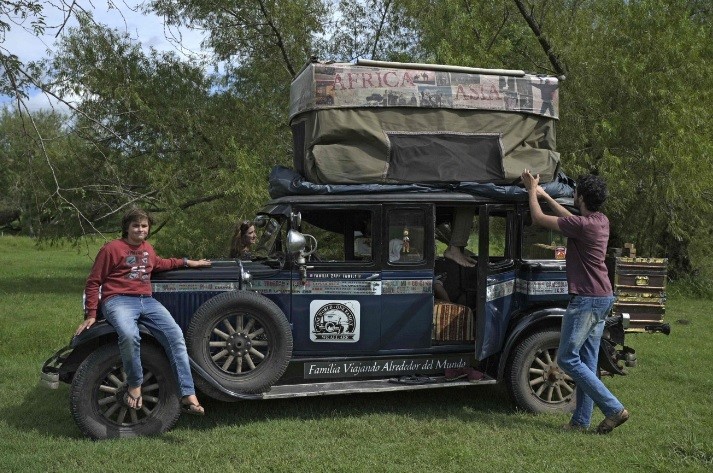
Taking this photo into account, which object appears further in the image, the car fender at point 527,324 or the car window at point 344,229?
the car window at point 344,229

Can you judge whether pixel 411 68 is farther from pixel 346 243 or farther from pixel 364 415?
pixel 364 415

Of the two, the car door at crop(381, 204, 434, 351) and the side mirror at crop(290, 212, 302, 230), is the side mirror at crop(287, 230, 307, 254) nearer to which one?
the side mirror at crop(290, 212, 302, 230)

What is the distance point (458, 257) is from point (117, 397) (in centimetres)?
328

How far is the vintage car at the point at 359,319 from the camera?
6.19m

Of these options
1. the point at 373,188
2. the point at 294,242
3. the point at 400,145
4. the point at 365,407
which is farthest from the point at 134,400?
the point at 400,145

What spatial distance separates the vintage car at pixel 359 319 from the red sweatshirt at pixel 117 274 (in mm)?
251

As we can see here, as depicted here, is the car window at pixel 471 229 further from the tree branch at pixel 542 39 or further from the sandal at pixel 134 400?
the tree branch at pixel 542 39

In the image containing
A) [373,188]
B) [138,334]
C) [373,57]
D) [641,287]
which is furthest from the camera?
[373,57]

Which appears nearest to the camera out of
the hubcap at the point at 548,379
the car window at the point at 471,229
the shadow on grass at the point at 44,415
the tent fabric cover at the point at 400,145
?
the shadow on grass at the point at 44,415

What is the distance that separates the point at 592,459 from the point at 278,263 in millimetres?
3001

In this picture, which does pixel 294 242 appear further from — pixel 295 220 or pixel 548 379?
pixel 548 379

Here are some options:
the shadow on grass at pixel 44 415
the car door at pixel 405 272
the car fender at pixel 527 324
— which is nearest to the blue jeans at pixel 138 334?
the shadow on grass at pixel 44 415

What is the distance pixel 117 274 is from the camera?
20.1 feet

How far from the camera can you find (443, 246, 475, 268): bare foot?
7234 millimetres
